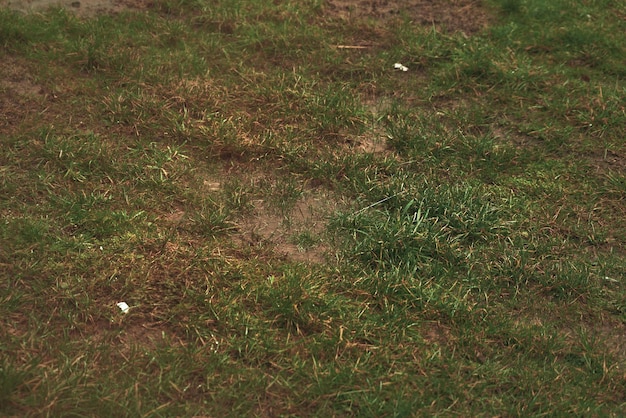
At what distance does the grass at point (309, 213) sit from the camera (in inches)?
134

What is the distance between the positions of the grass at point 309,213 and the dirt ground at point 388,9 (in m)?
0.15

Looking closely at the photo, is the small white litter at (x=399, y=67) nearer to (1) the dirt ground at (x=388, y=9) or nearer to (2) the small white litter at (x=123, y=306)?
(1) the dirt ground at (x=388, y=9)

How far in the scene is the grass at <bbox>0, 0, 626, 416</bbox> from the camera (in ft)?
11.2

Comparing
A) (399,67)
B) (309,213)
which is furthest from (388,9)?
(309,213)

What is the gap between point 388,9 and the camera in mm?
6211

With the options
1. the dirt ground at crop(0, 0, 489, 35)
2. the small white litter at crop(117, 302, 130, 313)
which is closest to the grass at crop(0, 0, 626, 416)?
the small white litter at crop(117, 302, 130, 313)

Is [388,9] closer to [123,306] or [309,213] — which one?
[309,213]

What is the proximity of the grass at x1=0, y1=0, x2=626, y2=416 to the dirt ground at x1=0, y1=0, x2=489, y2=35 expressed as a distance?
0.15m

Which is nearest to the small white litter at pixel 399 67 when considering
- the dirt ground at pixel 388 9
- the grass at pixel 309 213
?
the grass at pixel 309 213

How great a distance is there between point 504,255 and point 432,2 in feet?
9.37

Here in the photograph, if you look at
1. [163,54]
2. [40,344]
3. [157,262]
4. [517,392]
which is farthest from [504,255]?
[163,54]

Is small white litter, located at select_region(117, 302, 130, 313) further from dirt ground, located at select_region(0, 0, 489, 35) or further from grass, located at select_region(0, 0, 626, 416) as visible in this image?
dirt ground, located at select_region(0, 0, 489, 35)

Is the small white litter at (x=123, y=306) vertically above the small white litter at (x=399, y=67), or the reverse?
the small white litter at (x=399, y=67)

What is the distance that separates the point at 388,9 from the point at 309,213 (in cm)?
242
